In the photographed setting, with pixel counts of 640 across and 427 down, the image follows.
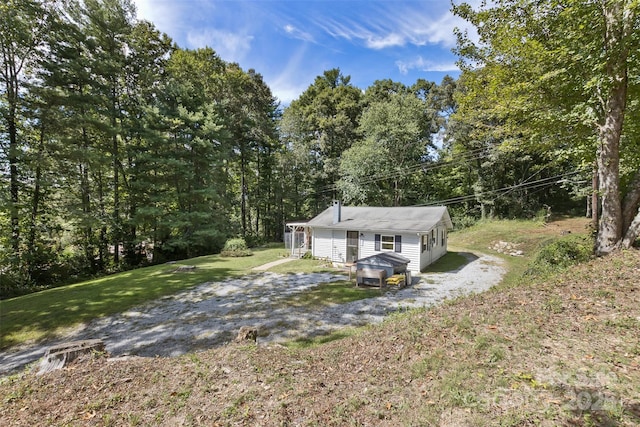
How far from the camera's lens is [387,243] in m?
15.4

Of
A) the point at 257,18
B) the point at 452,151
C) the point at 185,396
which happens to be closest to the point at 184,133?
the point at 257,18

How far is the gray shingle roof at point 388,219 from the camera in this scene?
49.5 ft

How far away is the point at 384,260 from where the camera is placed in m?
12.2

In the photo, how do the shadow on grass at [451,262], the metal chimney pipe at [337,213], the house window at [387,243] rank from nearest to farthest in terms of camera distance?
1. the shadow on grass at [451,262]
2. the house window at [387,243]
3. the metal chimney pipe at [337,213]

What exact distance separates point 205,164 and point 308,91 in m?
18.6

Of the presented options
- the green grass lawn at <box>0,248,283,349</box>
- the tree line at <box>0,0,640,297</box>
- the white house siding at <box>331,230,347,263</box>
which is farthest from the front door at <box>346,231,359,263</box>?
the tree line at <box>0,0,640,297</box>

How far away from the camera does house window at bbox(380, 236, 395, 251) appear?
15217 millimetres

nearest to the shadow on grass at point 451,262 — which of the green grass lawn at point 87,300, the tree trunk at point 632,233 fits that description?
the tree trunk at point 632,233

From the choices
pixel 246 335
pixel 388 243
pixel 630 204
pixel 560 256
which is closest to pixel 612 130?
pixel 630 204

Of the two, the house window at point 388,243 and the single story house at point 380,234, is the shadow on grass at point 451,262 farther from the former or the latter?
the house window at point 388,243

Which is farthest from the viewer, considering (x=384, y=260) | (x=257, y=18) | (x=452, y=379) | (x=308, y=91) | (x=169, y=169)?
(x=308, y=91)

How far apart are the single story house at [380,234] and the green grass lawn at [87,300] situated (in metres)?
5.12

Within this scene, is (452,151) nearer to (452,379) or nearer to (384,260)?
(384,260)

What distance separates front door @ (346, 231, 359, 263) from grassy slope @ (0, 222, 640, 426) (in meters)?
11.5
